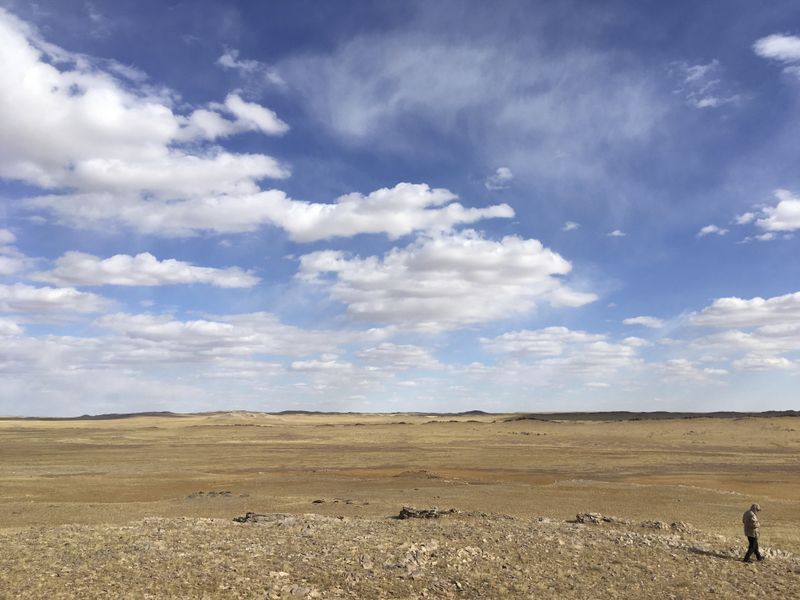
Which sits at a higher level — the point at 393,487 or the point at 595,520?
the point at 595,520

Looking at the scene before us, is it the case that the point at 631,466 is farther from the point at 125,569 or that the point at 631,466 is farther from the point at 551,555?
the point at 125,569

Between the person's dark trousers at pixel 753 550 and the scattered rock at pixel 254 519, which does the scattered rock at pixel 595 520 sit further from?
the scattered rock at pixel 254 519

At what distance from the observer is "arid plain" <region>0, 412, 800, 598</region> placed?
64.4ft

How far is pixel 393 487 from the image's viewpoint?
43.4 meters

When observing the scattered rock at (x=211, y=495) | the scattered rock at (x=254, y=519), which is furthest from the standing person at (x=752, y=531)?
the scattered rock at (x=211, y=495)

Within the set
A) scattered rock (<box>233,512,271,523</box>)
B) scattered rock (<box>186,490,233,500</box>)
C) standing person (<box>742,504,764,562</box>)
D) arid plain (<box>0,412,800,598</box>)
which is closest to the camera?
standing person (<box>742,504,764,562</box>)

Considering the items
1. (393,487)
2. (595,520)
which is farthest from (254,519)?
(393,487)

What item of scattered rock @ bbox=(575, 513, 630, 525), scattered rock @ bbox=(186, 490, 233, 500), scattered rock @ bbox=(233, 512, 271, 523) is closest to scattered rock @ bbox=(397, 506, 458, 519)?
scattered rock @ bbox=(575, 513, 630, 525)

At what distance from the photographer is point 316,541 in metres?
19.9

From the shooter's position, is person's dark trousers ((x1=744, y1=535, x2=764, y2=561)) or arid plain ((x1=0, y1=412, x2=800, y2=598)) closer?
arid plain ((x1=0, y1=412, x2=800, y2=598))

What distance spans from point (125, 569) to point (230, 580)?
2816 millimetres

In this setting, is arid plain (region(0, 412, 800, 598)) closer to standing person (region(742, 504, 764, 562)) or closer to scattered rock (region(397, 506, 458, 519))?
standing person (region(742, 504, 764, 562))

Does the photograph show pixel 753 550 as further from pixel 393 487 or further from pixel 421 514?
pixel 393 487

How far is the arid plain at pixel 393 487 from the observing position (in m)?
19.6
